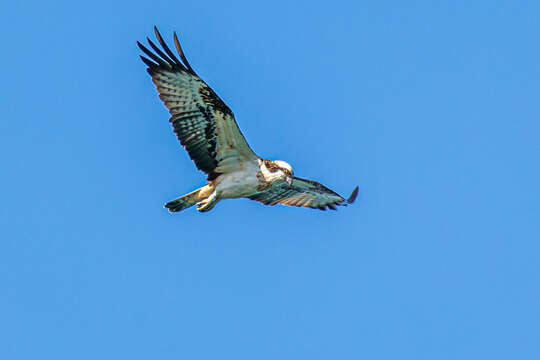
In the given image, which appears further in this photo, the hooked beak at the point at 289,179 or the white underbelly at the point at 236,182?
the white underbelly at the point at 236,182

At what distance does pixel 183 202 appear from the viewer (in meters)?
15.4

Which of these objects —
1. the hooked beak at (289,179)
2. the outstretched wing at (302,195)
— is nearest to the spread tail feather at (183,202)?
the outstretched wing at (302,195)

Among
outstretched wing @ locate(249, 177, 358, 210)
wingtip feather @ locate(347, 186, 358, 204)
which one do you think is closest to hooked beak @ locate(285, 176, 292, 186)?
outstretched wing @ locate(249, 177, 358, 210)

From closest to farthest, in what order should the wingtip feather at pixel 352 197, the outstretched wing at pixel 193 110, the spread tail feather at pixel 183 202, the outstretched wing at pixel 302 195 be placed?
the outstretched wing at pixel 193 110, the spread tail feather at pixel 183 202, the wingtip feather at pixel 352 197, the outstretched wing at pixel 302 195

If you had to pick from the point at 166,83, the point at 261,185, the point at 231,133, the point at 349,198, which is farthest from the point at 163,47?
the point at 349,198

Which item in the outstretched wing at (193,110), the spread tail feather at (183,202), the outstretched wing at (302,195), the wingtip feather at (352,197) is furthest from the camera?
the outstretched wing at (302,195)

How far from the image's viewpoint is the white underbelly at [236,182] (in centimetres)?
1513

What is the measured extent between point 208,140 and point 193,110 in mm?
569

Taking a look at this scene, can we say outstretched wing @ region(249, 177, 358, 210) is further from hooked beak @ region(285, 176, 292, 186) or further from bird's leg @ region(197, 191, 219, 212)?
bird's leg @ region(197, 191, 219, 212)

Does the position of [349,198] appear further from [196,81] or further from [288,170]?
[196,81]

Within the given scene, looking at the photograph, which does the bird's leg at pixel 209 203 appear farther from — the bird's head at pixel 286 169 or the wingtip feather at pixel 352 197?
the wingtip feather at pixel 352 197

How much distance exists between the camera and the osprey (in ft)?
47.8

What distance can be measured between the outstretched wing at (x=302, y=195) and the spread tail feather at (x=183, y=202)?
1.14 metres

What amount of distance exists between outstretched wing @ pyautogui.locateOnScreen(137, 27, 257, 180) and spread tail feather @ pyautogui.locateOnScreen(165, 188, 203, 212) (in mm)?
591
